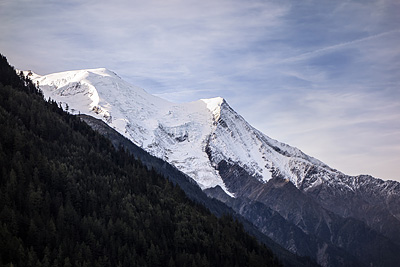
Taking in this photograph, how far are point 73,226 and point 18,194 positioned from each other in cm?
2053

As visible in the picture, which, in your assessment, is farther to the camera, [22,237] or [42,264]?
[22,237]

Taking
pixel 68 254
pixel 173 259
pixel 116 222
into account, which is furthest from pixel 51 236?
pixel 173 259

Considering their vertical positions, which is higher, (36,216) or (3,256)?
(36,216)

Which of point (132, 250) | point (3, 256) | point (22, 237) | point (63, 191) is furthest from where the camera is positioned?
point (63, 191)

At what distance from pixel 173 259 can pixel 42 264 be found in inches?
2267

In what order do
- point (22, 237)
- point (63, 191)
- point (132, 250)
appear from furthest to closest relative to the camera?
1. point (63, 191)
2. point (132, 250)
3. point (22, 237)

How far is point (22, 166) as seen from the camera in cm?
19375

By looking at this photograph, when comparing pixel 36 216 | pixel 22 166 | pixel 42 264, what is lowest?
pixel 42 264

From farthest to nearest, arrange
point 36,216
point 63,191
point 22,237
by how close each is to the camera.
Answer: point 63,191 < point 36,216 < point 22,237

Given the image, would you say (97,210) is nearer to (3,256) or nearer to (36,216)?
(36,216)

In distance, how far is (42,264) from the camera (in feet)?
484

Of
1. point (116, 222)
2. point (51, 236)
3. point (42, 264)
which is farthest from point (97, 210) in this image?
point (42, 264)

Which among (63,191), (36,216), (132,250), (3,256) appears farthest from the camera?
(63,191)

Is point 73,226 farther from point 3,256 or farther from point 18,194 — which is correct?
point 3,256
